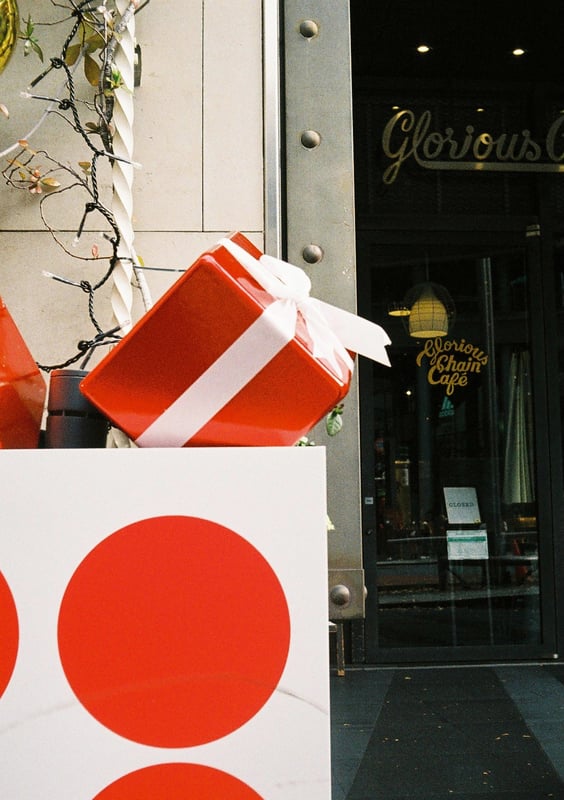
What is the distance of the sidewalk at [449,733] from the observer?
3.71m

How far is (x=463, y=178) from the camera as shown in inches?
255

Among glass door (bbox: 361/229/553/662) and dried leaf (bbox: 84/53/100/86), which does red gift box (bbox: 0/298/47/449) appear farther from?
glass door (bbox: 361/229/553/662)

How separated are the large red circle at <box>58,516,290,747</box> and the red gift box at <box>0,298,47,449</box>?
0.86 feet

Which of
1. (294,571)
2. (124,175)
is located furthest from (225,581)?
(124,175)

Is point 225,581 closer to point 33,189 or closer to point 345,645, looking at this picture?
point 33,189

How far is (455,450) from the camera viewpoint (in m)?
6.37

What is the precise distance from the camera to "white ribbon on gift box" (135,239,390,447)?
3.51ft

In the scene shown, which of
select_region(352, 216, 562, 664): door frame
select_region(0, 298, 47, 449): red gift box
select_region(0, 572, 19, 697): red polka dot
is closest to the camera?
select_region(0, 572, 19, 697): red polka dot

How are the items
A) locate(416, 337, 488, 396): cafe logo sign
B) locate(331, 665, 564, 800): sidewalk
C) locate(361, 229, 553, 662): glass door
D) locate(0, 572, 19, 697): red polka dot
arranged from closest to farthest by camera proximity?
locate(0, 572, 19, 697): red polka dot
locate(331, 665, 564, 800): sidewalk
locate(361, 229, 553, 662): glass door
locate(416, 337, 488, 396): cafe logo sign

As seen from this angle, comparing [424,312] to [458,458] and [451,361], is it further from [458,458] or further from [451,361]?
[458,458]

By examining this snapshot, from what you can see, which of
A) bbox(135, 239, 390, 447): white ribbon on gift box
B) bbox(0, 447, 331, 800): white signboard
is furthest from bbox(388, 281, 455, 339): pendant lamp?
bbox(0, 447, 331, 800): white signboard

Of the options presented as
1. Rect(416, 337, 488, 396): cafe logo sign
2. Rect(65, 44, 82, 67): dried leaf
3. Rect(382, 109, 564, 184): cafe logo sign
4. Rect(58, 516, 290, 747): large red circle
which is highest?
Rect(382, 109, 564, 184): cafe logo sign

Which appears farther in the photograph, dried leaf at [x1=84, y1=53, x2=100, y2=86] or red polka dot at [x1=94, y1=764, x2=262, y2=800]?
dried leaf at [x1=84, y1=53, x2=100, y2=86]

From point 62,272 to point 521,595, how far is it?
5.16 m
